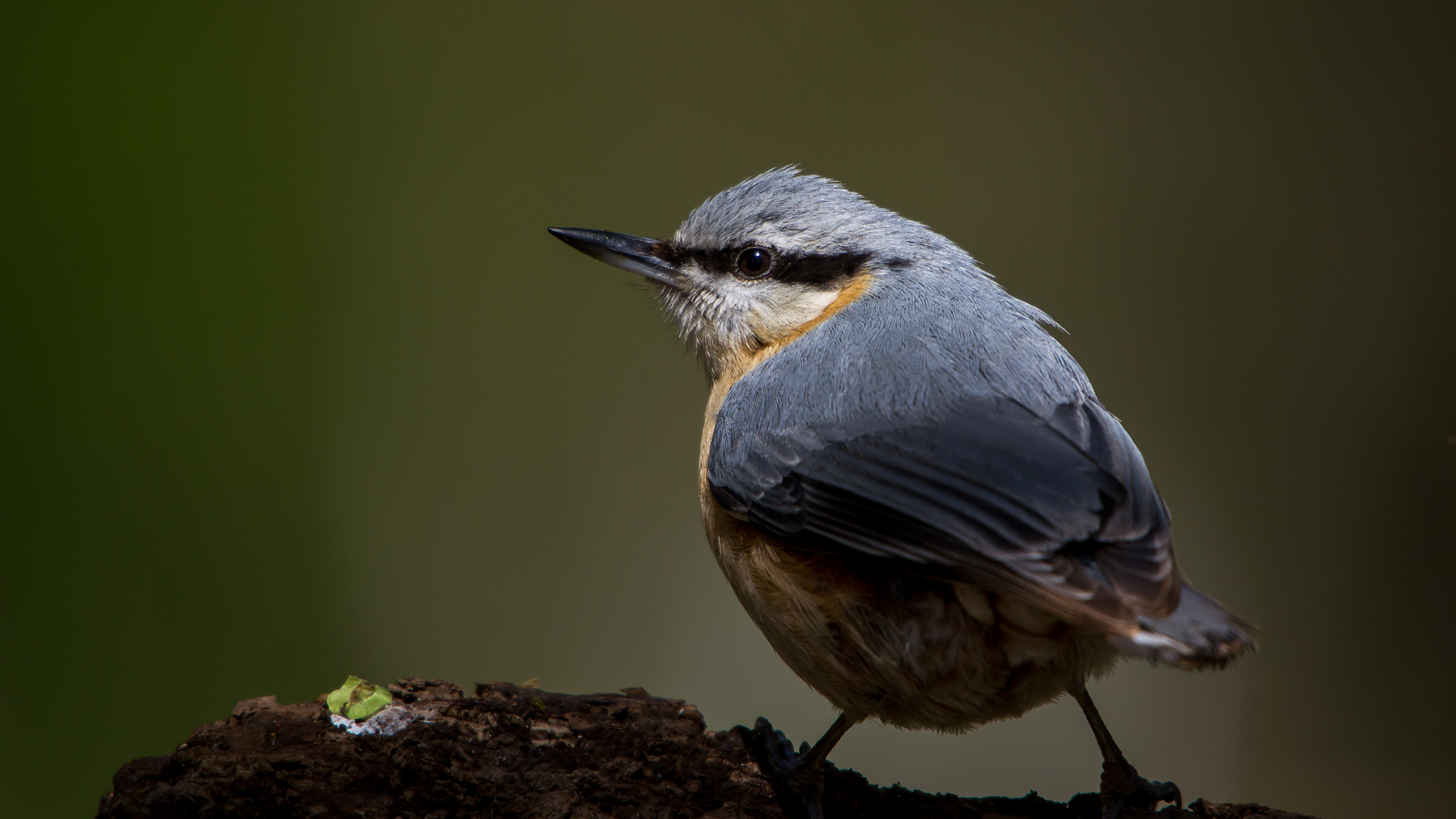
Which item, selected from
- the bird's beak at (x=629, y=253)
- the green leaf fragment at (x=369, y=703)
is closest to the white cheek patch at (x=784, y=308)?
the bird's beak at (x=629, y=253)

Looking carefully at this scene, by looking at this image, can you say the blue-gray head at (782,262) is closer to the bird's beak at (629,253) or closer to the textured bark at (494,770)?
the bird's beak at (629,253)

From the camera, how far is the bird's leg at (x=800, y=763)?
2078 mm

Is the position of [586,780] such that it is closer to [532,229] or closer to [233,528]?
[233,528]

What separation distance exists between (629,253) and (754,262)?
0.38 metres

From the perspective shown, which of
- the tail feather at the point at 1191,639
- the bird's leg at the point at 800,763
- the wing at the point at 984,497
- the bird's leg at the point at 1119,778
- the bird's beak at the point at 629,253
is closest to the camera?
the tail feather at the point at 1191,639

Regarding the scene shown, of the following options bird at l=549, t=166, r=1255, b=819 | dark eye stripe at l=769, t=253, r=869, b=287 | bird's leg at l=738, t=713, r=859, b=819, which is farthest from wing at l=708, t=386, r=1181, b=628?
dark eye stripe at l=769, t=253, r=869, b=287

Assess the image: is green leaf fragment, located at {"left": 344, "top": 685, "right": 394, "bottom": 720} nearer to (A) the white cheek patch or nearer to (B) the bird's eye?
(A) the white cheek patch

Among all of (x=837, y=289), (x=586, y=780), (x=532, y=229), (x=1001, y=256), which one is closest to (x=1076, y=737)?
(x=1001, y=256)

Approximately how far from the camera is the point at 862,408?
2.08 meters

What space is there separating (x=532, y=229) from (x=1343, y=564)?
3.93m

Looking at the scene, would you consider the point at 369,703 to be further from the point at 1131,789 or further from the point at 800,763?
the point at 1131,789

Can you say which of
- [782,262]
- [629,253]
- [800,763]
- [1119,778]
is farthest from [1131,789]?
[629,253]

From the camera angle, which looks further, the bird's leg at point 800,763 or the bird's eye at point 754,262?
the bird's eye at point 754,262

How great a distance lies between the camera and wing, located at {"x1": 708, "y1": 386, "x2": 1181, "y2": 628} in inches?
64.7
